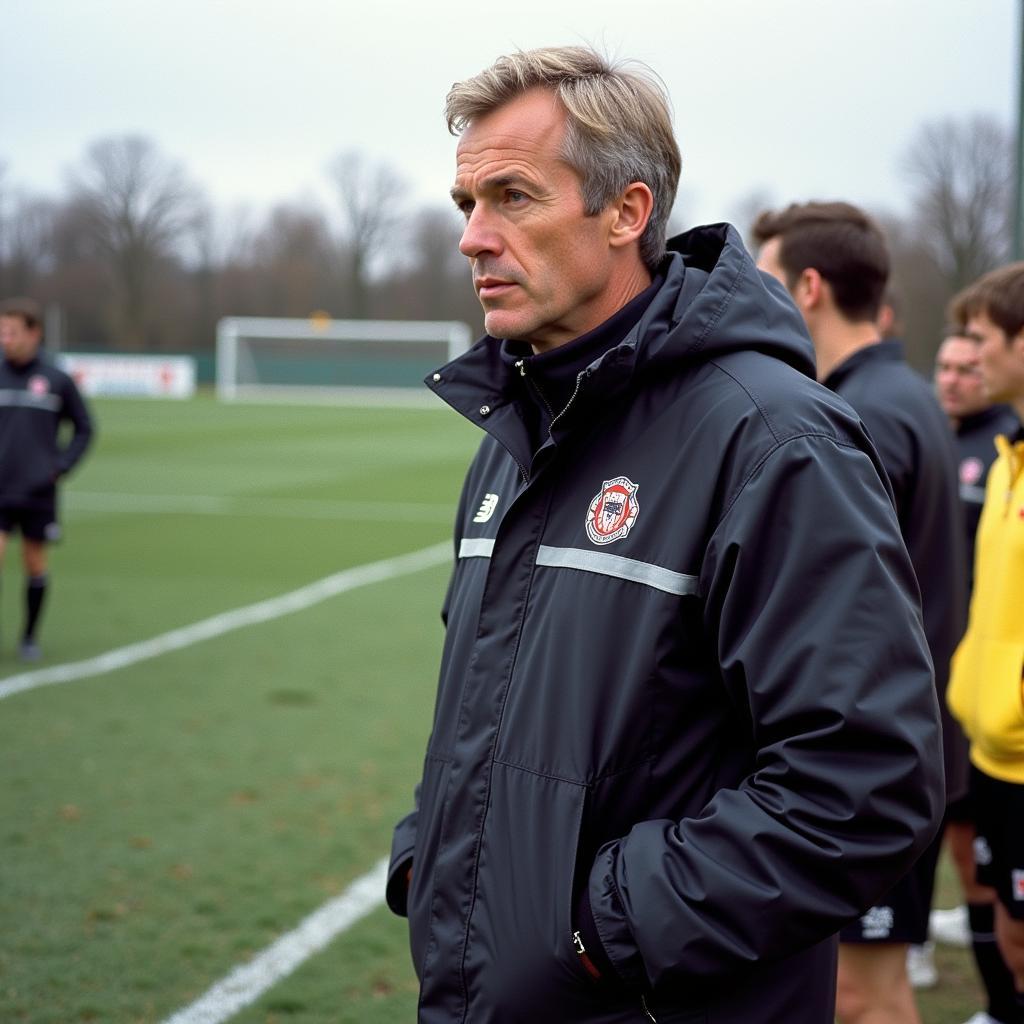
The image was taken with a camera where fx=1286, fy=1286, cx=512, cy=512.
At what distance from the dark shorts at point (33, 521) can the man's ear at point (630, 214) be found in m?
7.89

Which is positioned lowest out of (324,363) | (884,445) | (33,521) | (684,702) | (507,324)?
(324,363)

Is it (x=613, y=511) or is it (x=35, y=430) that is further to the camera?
(x=35, y=430)

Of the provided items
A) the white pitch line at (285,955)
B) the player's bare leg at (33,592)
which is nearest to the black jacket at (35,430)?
the player's bare leg at (33,592)

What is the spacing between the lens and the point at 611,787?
1909 mm

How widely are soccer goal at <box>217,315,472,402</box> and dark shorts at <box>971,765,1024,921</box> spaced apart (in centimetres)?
4890

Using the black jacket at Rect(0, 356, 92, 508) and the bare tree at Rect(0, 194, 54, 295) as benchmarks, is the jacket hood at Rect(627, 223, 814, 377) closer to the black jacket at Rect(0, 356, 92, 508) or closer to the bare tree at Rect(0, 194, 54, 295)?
the black jacket at Rect(0, 356, 92, 508)

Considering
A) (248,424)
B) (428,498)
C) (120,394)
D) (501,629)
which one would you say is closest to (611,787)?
(501,629)

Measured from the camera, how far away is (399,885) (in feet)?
8.14

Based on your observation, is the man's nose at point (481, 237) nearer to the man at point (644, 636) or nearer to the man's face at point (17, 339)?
the man at point (644, 636)

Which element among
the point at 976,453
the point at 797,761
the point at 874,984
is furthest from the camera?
the point at 976,453

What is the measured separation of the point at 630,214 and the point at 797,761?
94 centimetres

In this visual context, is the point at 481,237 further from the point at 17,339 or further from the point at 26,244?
the point at 26,244

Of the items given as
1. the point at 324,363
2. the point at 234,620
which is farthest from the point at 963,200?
the point at 234,620

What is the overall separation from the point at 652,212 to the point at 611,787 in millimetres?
955
